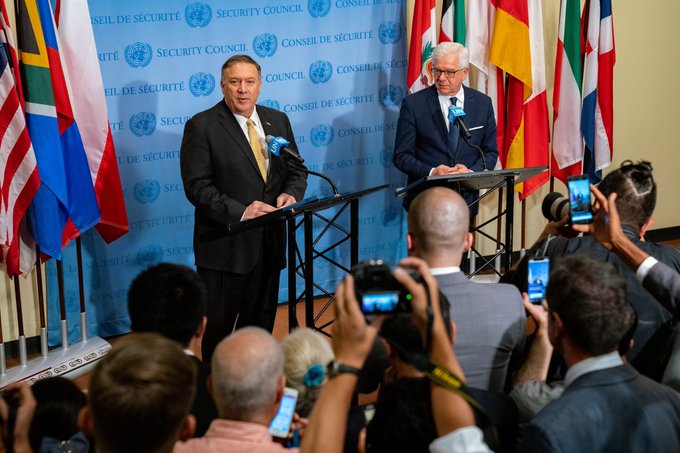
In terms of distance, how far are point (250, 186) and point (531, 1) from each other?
9.77 feet

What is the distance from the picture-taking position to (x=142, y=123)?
5234 mm

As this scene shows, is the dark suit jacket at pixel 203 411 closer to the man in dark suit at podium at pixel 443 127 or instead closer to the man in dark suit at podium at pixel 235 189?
the man in dark suit at podium at pixel 235 189

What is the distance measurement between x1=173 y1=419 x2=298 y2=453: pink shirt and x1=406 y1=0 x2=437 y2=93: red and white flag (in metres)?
4.17

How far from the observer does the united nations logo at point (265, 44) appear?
18.0 ft

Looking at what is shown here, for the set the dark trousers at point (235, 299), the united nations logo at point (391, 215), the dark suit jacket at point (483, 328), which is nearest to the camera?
the dark suit jacket at point (483, 328)

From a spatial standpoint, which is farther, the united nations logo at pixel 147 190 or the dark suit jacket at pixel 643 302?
Result: the united nations logo at pixel 147 190

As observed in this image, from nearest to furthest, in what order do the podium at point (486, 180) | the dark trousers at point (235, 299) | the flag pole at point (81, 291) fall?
1. the podium at point (486, 180)
2. the dark trousers at point (235, 299)
3. the flag pole at point (81, 291)

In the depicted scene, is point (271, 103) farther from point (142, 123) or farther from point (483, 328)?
point (483, 328)

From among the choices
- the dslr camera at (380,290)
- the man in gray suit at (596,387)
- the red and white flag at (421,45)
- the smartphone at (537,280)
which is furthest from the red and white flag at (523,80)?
the dslr camera at (380,290)

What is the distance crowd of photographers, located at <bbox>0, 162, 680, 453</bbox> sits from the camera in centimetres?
165

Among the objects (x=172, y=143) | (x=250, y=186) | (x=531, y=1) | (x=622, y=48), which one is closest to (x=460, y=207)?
(x=250, y=186)

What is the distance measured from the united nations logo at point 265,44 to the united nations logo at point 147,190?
110 cm

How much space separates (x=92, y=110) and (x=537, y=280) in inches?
119

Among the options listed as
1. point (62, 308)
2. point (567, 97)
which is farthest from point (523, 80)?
point (62, 308)
